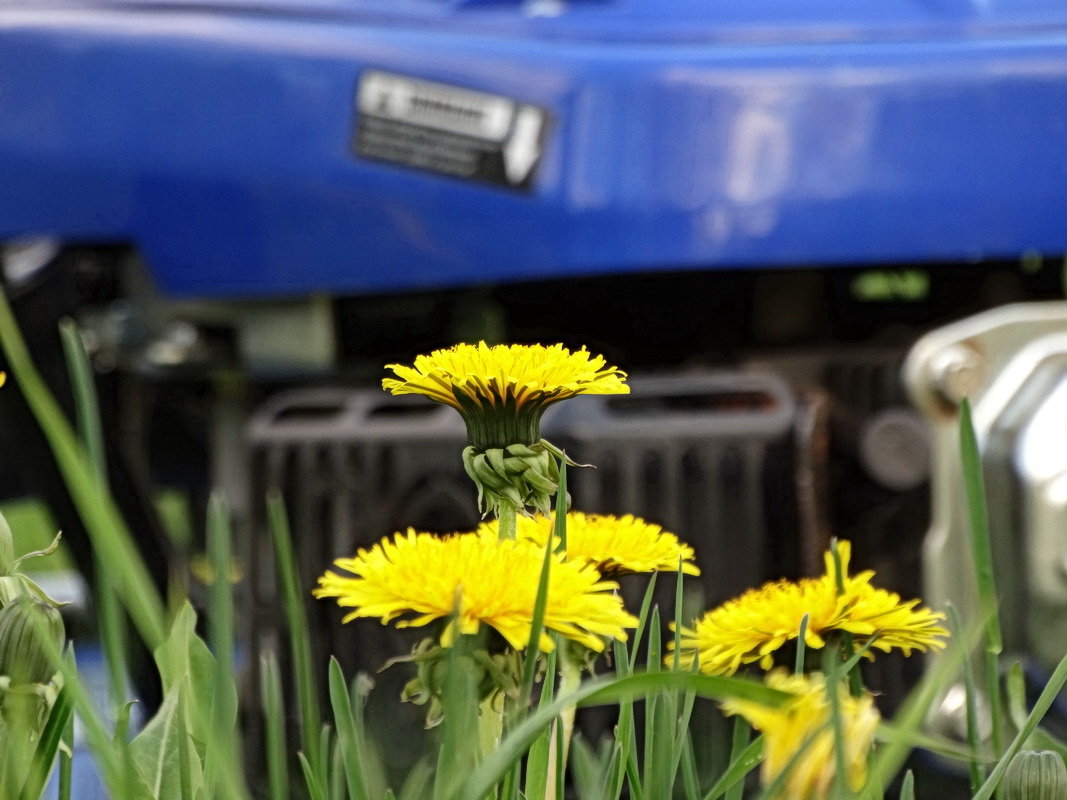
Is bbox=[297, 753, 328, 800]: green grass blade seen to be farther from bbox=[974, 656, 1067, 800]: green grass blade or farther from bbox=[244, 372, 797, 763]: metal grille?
bbox=[244, 372, 797, 763]: metal grille

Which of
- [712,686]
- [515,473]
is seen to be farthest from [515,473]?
[712,686]

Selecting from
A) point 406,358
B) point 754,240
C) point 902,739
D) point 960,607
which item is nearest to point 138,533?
point 406,358

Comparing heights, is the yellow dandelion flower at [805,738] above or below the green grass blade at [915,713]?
above

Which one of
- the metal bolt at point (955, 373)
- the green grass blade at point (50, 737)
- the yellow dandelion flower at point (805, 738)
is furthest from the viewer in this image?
the metal bolt at point (955, 373)

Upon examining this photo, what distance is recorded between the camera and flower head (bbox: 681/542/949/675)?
0.39 meters

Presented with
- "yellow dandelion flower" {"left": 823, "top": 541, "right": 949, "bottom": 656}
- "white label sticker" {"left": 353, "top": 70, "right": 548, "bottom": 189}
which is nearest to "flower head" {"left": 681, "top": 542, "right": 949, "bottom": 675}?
"yellow dandelion flower" {"left": 823, "top": 541, "right": 949, "bottom": 656}

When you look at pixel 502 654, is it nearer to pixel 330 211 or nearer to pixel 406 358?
pixel 330 211

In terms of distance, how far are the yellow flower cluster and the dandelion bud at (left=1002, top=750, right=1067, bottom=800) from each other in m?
0.14

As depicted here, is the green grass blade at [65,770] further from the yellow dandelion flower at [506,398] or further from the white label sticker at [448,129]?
the white label sticker at [448,129]

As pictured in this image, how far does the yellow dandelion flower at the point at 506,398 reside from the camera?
0.37 meters

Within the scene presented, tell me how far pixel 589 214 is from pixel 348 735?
806mm

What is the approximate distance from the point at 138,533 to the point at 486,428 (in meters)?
1.05

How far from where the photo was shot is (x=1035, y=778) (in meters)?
0.37

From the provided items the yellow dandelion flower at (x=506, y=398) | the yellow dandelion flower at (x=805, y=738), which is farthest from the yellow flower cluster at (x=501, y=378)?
the yellow dandelion flower at (x=805, y=738)
